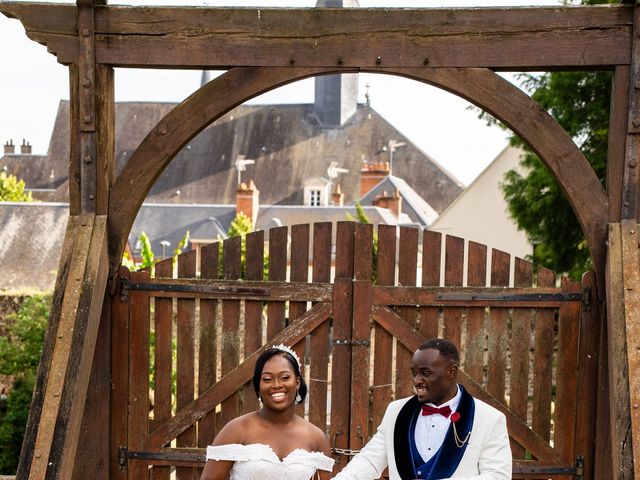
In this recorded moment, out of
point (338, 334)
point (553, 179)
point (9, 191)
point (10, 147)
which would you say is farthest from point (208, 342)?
point (10, 147)

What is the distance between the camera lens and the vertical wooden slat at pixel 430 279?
204 inches

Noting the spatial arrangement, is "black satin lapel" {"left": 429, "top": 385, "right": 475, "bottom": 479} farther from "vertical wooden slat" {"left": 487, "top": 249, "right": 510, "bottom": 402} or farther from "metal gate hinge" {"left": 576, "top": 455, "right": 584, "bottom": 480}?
"metal gate hinge" {"left": 576, "top": 455, "right": 584, "bottom": 480}

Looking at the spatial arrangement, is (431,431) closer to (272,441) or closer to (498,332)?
(272,441)

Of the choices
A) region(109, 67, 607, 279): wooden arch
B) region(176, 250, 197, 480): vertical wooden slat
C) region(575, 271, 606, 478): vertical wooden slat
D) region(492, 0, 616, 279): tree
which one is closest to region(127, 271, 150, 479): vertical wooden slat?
region(176, 250, 197, 480): vertical wooden slat

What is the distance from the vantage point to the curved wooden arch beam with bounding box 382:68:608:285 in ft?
15.5

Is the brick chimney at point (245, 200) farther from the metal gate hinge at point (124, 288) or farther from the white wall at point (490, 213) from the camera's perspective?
the metal gate hinge at point (124, 288)

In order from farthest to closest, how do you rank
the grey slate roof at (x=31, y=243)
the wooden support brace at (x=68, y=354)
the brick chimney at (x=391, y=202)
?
the brick chimney at (x=391, y=202) < the grey slate roof at (x=31, y=243) < the wooden support brace at (x=68, y=354)

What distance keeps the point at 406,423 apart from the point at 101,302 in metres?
2.08

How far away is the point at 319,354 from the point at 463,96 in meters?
1.70

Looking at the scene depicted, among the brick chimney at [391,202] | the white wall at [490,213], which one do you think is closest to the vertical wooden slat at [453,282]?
the white wall at [490,213]

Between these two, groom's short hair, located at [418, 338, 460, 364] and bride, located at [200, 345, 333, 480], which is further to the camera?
bride, located at [200, 345, 333, 480]

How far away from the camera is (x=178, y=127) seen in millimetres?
4875

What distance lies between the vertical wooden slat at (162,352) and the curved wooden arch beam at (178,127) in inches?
14.4

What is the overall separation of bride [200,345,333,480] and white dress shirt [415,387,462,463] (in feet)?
1.46
